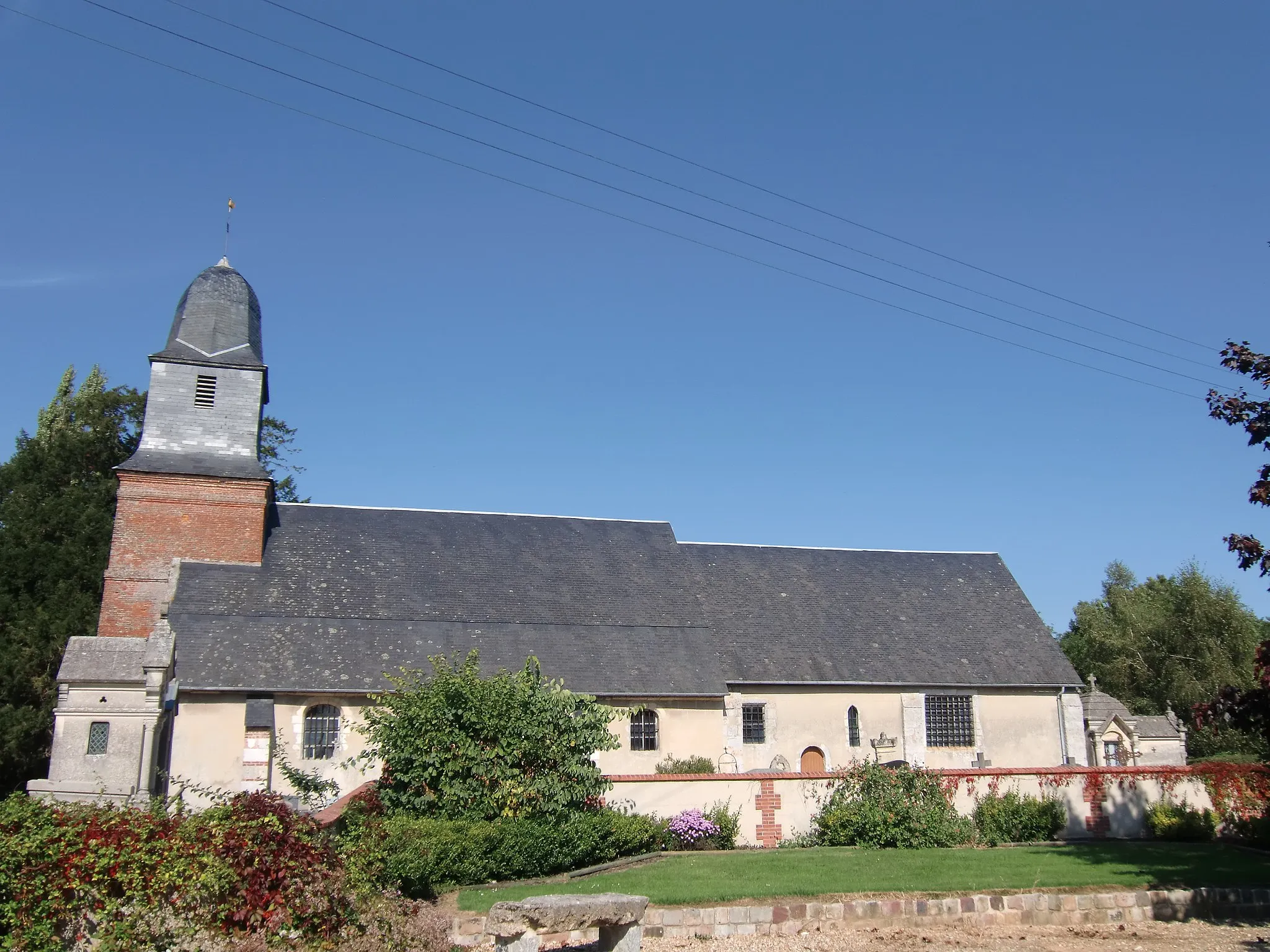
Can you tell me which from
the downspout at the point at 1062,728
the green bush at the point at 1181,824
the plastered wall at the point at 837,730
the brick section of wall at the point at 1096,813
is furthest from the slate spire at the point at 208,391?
the downspout at the point at 1062,728

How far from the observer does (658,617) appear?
27.2 m

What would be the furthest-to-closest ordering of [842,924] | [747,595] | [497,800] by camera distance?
[747,595] → [497,800] → [842,924]

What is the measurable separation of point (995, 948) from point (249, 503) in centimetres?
2097

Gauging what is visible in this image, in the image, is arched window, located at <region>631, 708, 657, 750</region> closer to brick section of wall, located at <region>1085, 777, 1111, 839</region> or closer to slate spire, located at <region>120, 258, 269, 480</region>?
brick section of wall, located at <region>1085, 777, 1111, 839</region>

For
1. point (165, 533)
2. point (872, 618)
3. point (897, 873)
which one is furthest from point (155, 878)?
point (872, 618)

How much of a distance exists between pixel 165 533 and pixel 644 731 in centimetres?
1265

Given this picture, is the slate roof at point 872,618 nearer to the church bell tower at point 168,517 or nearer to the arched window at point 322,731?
the arched window at point 322,731

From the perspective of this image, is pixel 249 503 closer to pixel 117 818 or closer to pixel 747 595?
pixel 747 595

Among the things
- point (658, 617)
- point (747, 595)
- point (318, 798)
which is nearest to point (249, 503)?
point (318, 798)

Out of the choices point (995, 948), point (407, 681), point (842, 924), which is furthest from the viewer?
point (407, 681)

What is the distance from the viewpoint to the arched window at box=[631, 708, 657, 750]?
2467cm

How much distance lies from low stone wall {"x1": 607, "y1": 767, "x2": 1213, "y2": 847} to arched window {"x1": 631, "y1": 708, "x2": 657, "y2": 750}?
237 inches

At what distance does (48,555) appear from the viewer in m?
31.6

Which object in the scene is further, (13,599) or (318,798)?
(13,599)
